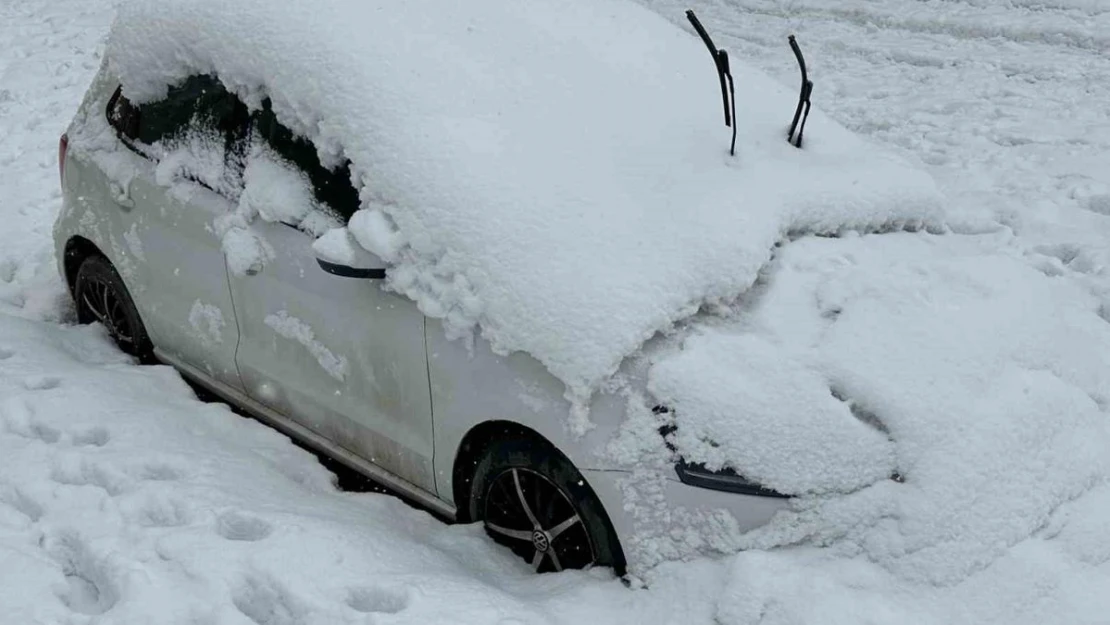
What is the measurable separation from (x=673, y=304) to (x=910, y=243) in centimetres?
112

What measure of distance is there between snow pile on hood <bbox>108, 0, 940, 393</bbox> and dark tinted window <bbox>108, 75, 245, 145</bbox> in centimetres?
8

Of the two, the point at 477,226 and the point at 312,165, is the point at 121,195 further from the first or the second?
the point at 477,226

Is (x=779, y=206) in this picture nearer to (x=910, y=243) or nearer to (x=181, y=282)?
(x=910, y=243)

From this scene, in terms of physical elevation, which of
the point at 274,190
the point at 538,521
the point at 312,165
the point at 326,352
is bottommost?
the point at 538,521

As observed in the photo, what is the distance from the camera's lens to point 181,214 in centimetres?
446

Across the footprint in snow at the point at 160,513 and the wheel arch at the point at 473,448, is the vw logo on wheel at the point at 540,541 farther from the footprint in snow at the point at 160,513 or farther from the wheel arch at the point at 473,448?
the footprint in snow at the point at 160,513

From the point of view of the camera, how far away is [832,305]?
348 centimetres

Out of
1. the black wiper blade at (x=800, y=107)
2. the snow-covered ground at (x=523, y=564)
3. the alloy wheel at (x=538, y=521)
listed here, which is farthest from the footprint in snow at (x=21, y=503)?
the black wiper blade at (x=800, y=107)

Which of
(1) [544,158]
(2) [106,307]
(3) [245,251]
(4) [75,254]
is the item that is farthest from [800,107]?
(4) [75,254]

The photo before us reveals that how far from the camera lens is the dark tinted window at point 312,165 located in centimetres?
388

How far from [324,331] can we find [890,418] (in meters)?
1.93

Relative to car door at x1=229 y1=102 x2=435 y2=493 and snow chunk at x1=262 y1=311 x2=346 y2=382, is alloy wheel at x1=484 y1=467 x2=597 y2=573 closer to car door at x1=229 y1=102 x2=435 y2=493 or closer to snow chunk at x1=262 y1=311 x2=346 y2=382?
car door at x1=229 y1=102 x2=435 y2=493

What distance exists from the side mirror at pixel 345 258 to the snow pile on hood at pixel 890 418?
1.01m

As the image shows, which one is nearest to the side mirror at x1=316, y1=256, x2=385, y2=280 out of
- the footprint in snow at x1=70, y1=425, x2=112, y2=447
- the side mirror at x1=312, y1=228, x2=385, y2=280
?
the side mirror at x1=312, y1=228, x2=385, y2=280
